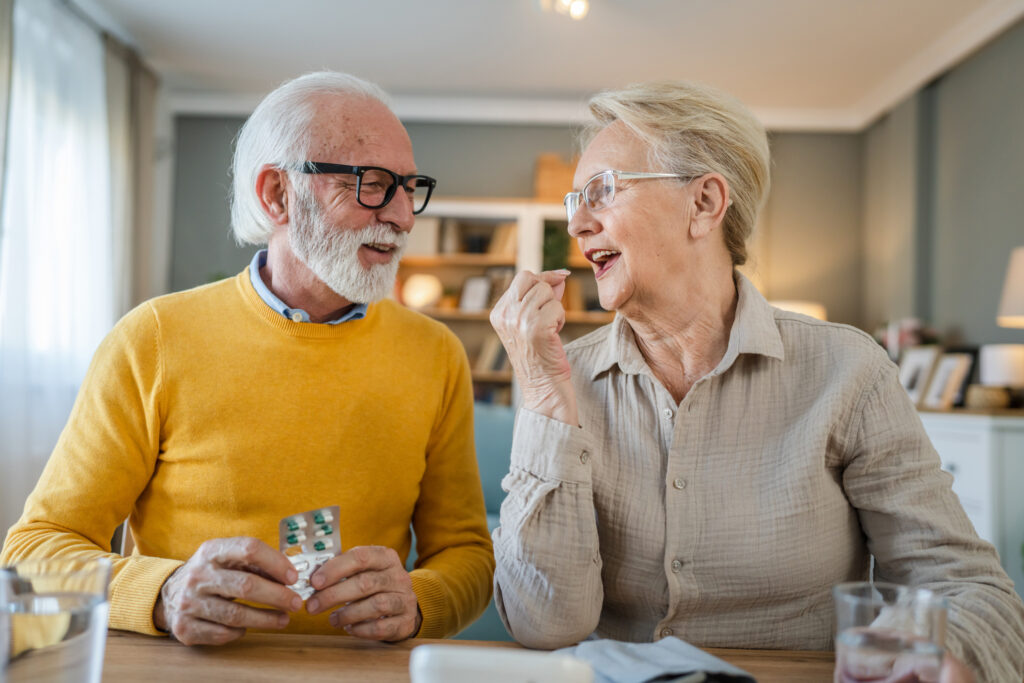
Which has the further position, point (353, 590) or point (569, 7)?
point (569, 7)

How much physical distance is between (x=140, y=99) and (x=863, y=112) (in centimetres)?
485

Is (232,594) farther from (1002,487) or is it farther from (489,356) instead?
(489,356)

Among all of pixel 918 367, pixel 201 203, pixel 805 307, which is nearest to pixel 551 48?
pixel 805 307

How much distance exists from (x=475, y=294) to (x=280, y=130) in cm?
417

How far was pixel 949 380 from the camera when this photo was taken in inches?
158

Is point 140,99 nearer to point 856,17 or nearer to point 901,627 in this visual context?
point 856,17

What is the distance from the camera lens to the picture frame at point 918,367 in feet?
13.8

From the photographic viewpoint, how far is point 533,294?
3.90 ft

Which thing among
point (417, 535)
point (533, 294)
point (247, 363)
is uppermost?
point (533, 294)

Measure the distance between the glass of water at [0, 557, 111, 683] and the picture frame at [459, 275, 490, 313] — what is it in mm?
4972

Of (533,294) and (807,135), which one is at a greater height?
(807,135)

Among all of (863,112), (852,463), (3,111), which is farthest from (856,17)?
(3,111)

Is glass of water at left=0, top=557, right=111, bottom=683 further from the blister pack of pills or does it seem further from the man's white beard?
the man's white beard

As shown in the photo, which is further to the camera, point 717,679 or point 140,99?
point 140,99
